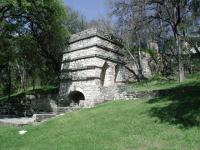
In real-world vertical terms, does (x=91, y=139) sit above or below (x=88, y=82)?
below

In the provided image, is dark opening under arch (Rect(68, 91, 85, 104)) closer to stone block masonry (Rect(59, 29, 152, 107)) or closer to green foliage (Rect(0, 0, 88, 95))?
stone block masonry (Rect(59, 29, 152, 107))

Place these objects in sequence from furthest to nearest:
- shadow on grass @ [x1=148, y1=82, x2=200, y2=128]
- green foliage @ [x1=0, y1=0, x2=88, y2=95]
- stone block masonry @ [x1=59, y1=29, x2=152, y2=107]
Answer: stone block masonry @ [x1=59, y1=29, x2=152, y2=107] → green foliage @ [x1=0, y1=0, x2=88, y2=95] → shadow on grass @ [x1=148, y1=82, x2=200, y2=128]

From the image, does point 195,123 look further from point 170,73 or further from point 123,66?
point 170,73

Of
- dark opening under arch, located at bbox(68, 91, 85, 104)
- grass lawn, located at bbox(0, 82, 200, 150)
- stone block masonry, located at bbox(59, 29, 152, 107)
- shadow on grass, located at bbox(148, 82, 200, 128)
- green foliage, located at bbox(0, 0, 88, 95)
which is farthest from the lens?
dark opening under arch, located at bbox(68, 91, 85, 104)

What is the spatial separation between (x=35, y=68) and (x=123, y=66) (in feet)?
21.4

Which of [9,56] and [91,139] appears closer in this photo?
[91,139]

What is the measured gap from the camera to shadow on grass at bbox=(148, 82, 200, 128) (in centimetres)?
1217

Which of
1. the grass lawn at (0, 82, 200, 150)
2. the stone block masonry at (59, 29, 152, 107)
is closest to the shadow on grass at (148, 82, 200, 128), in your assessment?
the grass lawn at (0, 82, 200, 150)

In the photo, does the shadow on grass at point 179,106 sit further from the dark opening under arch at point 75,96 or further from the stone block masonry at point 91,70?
the dark opening under arch at point 75,96

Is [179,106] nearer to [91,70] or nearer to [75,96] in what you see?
[91,70]

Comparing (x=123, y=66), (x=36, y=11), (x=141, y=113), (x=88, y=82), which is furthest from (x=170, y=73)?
(x=141, y=113)

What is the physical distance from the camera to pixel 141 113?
14.2m

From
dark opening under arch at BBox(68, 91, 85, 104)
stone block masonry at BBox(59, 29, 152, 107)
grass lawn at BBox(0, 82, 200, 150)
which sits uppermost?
stone block masonry at BBox(59, 29, 152, 107)

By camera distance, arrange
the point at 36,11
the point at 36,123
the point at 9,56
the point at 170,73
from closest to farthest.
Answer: the point at 36,123 → the point at 36,11 → the point at 9,56 → the point at 170,73
